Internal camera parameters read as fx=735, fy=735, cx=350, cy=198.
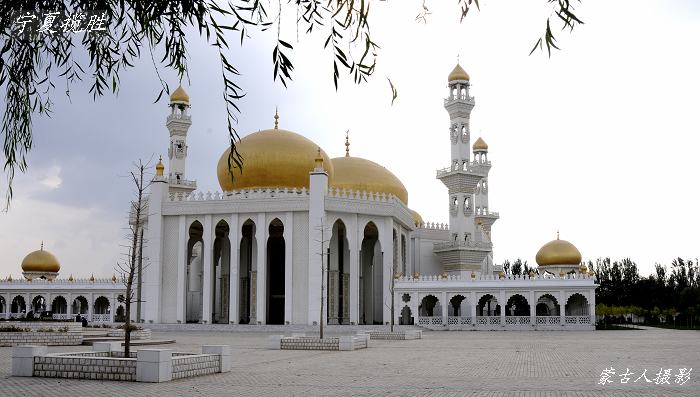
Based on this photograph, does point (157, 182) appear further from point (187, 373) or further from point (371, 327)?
point (187, 373)

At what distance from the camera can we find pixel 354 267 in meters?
38.5

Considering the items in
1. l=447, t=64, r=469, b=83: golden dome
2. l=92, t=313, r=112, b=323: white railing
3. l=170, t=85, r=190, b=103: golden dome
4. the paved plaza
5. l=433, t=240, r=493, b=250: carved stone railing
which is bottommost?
l=92, t=313, r=112, b=323: white railing

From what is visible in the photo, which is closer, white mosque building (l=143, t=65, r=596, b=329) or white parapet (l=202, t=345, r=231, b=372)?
white parapet (l=202, t=345, r=231, b=372)

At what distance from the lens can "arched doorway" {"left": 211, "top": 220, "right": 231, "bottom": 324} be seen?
40.9 metres

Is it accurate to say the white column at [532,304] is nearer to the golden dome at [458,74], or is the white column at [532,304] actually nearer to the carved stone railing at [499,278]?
the carved stone railing at [499,278]

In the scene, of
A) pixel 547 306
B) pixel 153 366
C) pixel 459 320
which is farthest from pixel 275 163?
pixel 153 366

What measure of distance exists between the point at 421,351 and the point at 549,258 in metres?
35.6

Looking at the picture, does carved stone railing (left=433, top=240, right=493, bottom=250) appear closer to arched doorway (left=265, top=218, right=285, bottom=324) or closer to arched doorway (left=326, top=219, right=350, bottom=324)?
arched doorway (left=326, top=219, right=350, bottom=324)

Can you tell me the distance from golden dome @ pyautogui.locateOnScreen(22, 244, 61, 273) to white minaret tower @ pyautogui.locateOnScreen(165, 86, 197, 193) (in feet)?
55.1

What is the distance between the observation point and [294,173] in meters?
40.9

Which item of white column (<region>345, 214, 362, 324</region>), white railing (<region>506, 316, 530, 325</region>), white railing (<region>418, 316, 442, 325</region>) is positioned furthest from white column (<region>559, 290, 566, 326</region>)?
white column (<region>345, 214, 362, 324</region>)

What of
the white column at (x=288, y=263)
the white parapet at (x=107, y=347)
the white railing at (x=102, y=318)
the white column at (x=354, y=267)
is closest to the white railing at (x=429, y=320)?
the white column at (x=354, y=267)

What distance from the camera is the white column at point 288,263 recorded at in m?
37.1

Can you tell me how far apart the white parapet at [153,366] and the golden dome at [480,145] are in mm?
43843
